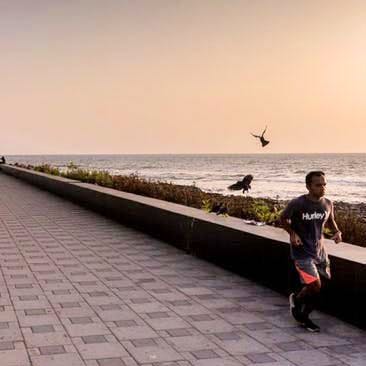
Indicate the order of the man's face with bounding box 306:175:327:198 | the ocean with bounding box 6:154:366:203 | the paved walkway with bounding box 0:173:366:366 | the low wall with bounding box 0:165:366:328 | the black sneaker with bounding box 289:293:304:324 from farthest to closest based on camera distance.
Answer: the ocean with bounding box 6:154:366:203 < the low wall with bounding box 0:165:366:328 < the black sneaker with bounding box 289:293:304:324 < the man's face with bounding box 306:175:327:198 < the paved walkway with bounding box 0:173:366:366

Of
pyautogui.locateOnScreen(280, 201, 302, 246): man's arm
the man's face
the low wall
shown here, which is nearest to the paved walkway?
the low wall

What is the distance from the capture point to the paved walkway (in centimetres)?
500

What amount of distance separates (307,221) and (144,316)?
70.6 inches

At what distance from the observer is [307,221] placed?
5707mm

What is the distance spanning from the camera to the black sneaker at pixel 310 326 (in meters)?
5.73

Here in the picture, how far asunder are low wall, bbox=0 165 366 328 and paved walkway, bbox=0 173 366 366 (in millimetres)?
173

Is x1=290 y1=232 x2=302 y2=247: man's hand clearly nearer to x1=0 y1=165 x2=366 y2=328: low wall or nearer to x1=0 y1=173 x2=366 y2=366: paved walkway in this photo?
x1=0 y1=165 x2=366 y2=328: low wall

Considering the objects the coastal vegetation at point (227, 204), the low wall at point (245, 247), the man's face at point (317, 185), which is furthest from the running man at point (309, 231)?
the coastal vegetation at point (227, 204)

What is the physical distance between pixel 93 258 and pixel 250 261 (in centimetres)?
258

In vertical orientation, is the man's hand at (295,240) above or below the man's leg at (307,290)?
above

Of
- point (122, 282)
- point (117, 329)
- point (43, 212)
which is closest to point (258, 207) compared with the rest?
point (122, 282)

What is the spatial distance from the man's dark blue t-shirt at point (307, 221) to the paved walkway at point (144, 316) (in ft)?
2.37

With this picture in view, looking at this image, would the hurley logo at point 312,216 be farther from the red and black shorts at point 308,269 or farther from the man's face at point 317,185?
the red and black shorts at point 308,269

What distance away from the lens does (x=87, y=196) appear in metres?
17.3
